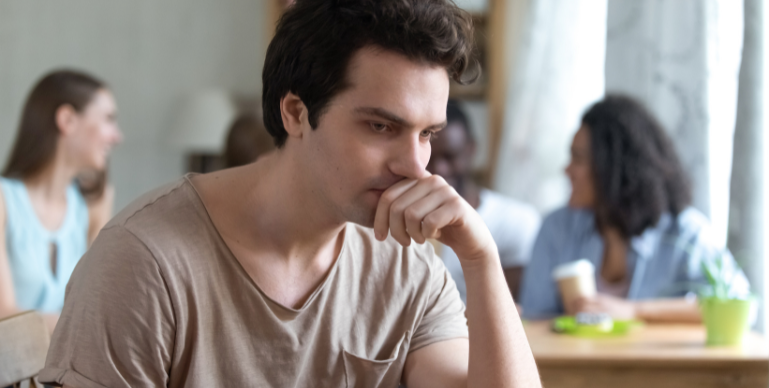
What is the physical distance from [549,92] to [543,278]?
3.28ft

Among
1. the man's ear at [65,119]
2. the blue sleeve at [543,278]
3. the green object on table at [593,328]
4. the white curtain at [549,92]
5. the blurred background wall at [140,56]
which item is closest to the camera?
the green object on table at [593,328]

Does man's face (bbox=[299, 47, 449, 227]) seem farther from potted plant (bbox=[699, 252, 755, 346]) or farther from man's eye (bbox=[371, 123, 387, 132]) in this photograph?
potted plant (bbox=[699, 252, 755, 346])

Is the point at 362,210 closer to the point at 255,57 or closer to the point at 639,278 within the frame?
the point at 639,278

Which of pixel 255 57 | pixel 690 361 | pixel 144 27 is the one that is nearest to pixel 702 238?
pixel 690 361

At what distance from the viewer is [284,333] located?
1.06 m

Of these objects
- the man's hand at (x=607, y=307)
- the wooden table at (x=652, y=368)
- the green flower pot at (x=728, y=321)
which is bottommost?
the wooden table at (x=652, y=368)

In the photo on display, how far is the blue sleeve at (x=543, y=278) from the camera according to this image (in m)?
2.37

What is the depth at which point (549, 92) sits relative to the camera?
10.2 ft

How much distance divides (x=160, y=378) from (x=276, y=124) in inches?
16.4

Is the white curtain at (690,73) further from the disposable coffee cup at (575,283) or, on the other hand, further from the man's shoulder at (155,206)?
the man's shoulder at (155,206)

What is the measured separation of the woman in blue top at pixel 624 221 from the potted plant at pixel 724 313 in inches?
12.7

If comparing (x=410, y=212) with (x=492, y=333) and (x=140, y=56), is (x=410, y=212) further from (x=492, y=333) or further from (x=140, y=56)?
(x=140, y=56)

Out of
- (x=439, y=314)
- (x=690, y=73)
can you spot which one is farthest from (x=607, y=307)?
(x=439, y=314)

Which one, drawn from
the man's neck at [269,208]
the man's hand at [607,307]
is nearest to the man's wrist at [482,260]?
the man's neck at [269,208]
